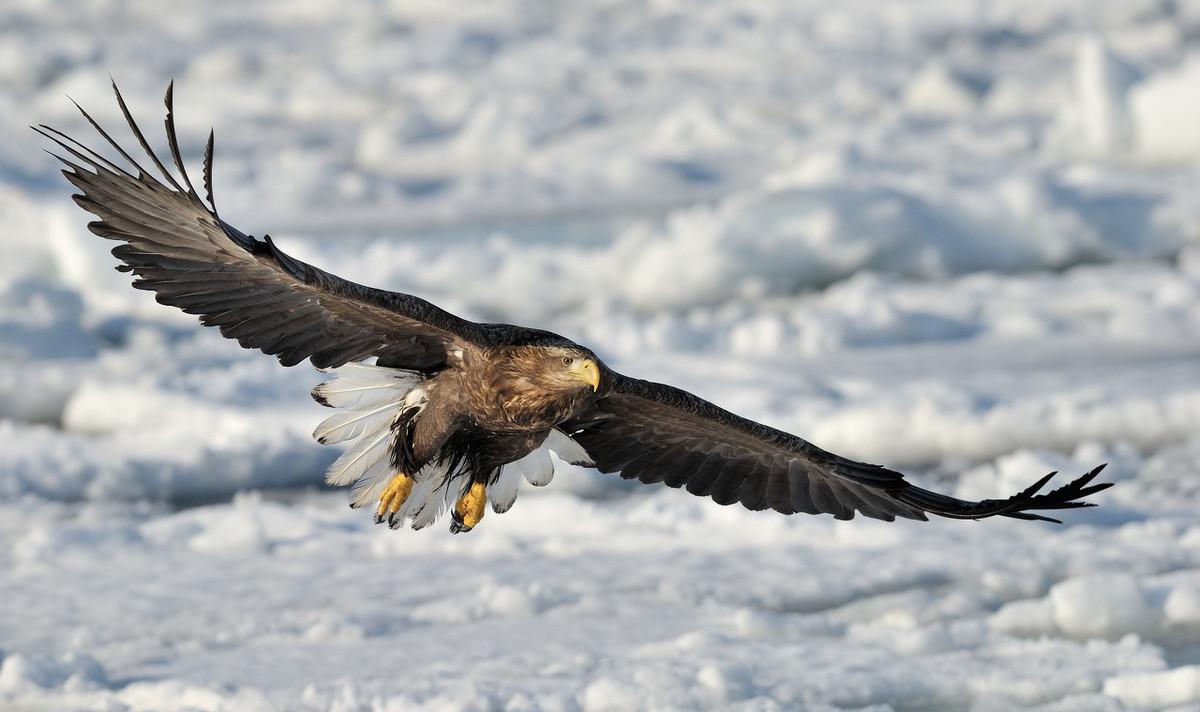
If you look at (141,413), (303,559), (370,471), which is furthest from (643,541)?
(141,413)

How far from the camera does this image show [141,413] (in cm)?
991

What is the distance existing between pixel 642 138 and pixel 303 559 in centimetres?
1205

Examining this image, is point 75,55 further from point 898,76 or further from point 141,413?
point 141,413

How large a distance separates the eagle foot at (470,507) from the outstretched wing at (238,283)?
20.4 inches

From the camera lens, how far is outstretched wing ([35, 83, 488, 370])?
4.70 m

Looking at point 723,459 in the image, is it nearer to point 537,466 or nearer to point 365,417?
point 537,466

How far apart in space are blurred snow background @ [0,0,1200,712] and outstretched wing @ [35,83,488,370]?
1.56 m

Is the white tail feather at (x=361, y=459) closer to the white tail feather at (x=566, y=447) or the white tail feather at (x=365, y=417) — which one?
the white tail feather at (x=365, y=417)

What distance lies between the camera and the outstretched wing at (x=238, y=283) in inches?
185

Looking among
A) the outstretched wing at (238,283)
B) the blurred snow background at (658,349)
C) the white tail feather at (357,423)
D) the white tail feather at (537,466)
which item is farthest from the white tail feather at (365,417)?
the blurred snow background at (658,349)

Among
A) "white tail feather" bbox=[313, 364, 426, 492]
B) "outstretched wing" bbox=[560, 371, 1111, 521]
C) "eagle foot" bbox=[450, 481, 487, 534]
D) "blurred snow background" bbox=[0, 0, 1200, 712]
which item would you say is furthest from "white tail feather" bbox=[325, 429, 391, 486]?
"blurred snow background" bbox=[0, 0, 1200, 712]

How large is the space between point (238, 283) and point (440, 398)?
0.74 meters

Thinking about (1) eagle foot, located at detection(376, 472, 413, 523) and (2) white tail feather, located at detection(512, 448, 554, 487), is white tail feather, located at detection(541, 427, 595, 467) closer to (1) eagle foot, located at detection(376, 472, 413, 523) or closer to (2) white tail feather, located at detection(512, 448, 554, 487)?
(2) white tail feather, located at detection(512, 448, 554, 487)

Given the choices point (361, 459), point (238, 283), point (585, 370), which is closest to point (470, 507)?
point (361, 459)
